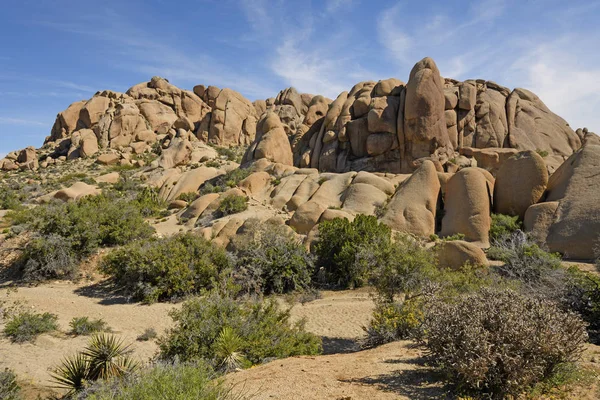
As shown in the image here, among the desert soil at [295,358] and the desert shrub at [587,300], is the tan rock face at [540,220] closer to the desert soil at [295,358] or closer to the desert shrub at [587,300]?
the desert soil at [295,358]

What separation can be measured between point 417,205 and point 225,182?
16992 millimetres

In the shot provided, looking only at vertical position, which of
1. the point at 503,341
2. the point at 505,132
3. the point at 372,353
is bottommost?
the point at 372,353

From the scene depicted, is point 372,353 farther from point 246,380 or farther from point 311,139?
point 311,139

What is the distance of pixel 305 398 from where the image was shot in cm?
538

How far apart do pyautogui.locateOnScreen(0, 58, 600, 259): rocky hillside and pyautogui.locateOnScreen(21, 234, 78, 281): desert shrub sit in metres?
6.75

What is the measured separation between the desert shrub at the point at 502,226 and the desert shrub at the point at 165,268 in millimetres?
13635

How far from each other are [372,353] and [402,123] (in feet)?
102

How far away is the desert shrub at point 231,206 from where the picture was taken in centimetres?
2442

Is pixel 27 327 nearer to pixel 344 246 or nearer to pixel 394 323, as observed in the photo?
pixel 394 323

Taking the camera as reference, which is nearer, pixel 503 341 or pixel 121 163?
pixel 503 341

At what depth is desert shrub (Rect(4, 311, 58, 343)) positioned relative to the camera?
10.9 m

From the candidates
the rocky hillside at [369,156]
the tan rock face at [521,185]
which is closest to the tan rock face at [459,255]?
the rocky hillside at [369,156]

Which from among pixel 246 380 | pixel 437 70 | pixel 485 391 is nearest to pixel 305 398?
pixel 246 380

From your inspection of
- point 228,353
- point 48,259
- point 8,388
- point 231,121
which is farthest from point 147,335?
point 231,121
